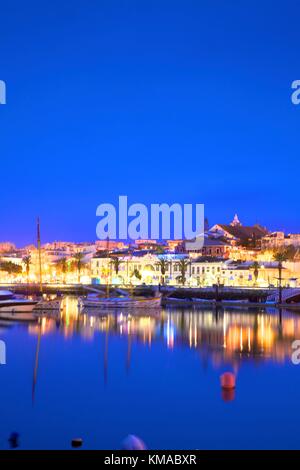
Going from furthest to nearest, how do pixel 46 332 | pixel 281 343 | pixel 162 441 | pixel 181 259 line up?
pixel 181 259 → pixel 46 332 → pixel 281 343 → pixel 162 441

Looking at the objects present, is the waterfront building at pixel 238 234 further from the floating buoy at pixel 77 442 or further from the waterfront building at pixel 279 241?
the floating buoy at pixel 77 442

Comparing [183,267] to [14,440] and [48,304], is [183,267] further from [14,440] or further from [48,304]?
[14,440]

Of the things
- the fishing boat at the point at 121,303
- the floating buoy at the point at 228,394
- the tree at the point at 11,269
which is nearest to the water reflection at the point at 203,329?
the fishing boat at the point at 121,303

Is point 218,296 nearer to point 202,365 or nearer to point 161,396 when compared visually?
point 202,365

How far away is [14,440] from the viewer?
459 inches

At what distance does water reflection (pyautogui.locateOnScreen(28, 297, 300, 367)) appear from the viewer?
22156 millimetres

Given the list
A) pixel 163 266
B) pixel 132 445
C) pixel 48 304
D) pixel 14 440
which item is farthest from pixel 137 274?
pixel 132 445

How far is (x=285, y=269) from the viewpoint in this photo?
182ft

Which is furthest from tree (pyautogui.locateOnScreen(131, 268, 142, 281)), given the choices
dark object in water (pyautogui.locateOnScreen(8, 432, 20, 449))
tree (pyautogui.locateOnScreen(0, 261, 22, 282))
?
dark object in water (pyautogui.locateOnScreen(8, 432, 20, 449))

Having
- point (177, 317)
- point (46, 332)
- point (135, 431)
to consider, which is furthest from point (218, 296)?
point (135, 431)

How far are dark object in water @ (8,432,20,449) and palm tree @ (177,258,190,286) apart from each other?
4298 centimetres

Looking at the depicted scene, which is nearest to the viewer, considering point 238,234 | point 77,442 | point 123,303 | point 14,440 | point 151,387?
point 77,442

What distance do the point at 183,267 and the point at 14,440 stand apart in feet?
148
